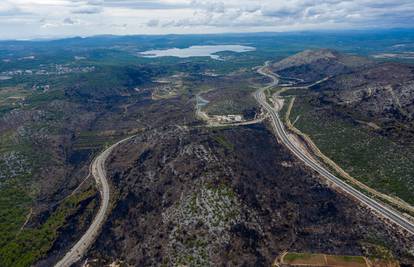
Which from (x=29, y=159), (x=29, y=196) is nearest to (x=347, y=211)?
(x=29, y=196)

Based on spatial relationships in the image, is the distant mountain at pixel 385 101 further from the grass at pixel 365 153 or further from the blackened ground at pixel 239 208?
the blackened ground at pixel 239 208

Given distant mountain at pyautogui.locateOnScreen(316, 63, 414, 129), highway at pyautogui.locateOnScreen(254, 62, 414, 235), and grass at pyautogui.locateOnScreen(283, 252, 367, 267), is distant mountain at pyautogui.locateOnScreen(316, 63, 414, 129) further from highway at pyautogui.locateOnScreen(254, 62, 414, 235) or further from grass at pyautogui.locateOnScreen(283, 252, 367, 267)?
grass at pyautogui.locateOnScreen(283, 252, 367, 267)

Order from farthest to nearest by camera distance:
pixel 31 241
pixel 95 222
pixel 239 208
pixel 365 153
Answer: pixel 365 153, pixel 95 222, pixel 239 208, pixel 31 241

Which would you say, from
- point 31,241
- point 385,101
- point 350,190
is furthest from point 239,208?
point 385,101

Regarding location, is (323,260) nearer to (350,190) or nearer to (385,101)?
(350,190)

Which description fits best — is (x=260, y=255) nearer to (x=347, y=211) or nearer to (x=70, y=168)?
(x=347, y=211)

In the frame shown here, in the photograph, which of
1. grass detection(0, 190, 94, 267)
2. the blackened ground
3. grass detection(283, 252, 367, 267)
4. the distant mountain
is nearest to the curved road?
the blackened ground

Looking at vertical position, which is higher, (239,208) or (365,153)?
(239,208)
